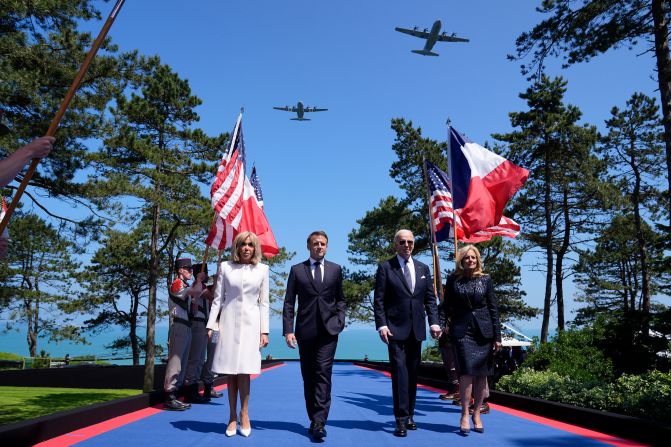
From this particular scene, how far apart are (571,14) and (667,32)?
6.16 ft

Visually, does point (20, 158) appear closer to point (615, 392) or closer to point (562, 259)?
point (615, 392)

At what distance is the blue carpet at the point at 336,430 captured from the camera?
5.21 metres

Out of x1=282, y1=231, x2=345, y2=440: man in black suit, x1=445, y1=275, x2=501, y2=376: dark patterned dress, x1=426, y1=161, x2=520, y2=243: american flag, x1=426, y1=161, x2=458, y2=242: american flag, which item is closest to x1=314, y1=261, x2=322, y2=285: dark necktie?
x1=282, y1=231, x2=345, y2=440: man in black suit

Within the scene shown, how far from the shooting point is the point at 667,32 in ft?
35.7

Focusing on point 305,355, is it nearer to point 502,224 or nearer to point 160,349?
point 502,224

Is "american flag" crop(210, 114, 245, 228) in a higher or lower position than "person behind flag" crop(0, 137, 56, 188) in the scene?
higher

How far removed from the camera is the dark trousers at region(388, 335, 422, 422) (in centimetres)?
586

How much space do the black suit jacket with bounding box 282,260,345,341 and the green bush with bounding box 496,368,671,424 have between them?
3.74 meters

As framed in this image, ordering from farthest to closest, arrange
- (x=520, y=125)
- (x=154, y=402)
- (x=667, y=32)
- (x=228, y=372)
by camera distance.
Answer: (x=520, y=125) → (x=667, y=32) → (x=154, y=402) → (x=228, y=372)

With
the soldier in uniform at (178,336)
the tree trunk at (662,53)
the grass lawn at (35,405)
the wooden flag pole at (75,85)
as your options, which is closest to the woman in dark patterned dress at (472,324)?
the soldier in uniform at (178,336)

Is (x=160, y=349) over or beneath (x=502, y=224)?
beneath

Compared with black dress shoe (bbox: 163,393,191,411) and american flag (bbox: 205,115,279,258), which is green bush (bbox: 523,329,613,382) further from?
black dress shoe (bbox: 163,393,191,411)

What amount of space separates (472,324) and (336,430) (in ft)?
6.29

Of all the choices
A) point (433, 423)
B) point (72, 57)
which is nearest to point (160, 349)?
point (72, 57)
